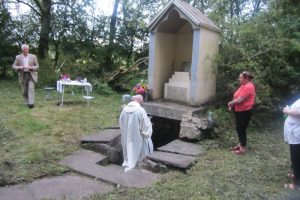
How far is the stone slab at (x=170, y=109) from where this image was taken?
25.5 ft

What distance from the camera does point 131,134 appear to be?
638 cm

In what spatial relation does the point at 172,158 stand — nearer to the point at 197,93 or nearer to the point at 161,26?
the point at 197,93

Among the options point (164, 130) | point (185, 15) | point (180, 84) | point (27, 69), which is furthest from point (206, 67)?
point (27, 69)

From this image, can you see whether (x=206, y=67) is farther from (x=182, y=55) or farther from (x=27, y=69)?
(x=27, y=69)

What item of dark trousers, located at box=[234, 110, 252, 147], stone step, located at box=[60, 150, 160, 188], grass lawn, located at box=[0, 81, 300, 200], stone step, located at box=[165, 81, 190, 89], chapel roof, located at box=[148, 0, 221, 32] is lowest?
stone step, located at box=[60, 150, 160, 188]

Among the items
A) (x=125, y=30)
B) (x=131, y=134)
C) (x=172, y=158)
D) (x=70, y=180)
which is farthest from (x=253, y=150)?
(x=125, y=30)

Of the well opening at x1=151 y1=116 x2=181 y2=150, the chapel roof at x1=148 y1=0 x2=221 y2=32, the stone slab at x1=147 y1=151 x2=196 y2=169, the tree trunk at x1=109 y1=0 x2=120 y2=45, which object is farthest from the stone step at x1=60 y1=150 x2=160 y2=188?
the tree trunk at x1=109 y1=0 x2=120 y2=45

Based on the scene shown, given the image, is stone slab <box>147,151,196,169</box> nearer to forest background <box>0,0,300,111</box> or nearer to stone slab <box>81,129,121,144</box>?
stone slab <box>81,129,121,144</box>

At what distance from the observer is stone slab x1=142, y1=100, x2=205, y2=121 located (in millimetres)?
7781

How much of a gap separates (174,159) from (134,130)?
101 cm

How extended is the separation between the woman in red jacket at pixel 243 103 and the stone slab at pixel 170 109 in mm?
1339

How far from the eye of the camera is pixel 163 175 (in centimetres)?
540

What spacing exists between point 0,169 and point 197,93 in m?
4.85

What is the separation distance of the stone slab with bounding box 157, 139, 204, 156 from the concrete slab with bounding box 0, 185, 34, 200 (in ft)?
8.71
